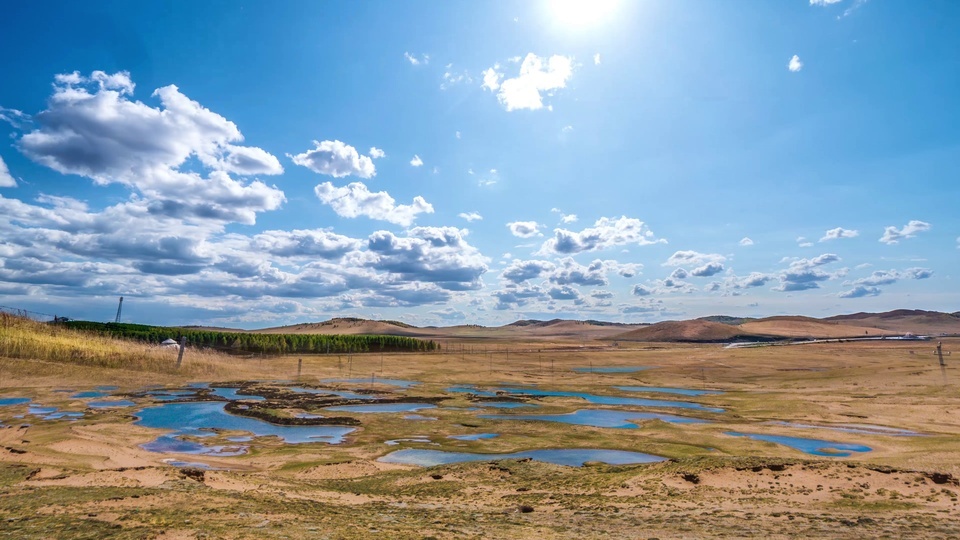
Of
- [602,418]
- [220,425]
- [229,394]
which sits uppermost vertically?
[229,394]

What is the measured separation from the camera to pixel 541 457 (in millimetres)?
25703

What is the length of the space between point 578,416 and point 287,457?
22.6m

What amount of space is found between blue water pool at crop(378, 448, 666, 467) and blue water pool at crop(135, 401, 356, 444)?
544cm

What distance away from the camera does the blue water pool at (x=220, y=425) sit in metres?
30.5

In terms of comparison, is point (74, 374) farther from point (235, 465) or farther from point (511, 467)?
point (511, 467)

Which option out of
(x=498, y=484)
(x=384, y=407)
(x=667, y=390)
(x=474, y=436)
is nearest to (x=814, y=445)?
(x=474, y=436)

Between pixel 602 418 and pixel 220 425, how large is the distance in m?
26.3

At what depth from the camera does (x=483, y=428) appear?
110ft

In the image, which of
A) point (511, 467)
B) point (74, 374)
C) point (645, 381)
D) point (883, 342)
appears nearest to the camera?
point (511, 467)

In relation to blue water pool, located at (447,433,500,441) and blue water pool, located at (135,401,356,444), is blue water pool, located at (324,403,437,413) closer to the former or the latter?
blue water pool, located at (135,401,356,444)

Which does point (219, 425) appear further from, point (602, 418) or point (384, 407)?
point (602, 418)

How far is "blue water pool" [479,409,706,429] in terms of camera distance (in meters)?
36.4

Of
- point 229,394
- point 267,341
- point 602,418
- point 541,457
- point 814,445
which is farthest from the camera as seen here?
point 267,341

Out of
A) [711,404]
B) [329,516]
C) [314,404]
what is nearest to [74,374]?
[314,404]
